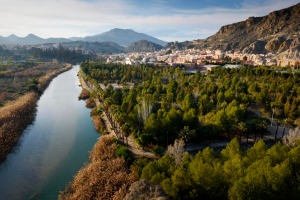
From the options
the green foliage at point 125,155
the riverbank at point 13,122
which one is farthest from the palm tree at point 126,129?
the riverbank at point 13,122

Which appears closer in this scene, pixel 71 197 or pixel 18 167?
pixel 71 197

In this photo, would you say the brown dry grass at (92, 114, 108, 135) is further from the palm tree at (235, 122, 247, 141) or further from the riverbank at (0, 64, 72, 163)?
the palm tree at (235, 122, 247, 141)

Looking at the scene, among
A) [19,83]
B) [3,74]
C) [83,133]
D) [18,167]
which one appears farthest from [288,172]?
[3,74]

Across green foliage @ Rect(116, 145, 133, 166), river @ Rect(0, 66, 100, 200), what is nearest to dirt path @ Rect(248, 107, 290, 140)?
green foliage @ Rect(116, 145, 133, 166)

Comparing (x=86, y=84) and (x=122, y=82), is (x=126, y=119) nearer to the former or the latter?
(x=122, y=82)

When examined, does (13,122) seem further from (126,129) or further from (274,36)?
(274,36)

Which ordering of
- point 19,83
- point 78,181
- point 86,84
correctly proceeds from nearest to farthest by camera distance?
point 78,181
point 19,83
point 86,84

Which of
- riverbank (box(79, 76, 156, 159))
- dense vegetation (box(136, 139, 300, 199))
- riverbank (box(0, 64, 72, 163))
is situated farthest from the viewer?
riverbank (box(0, 64, 72, 163))
